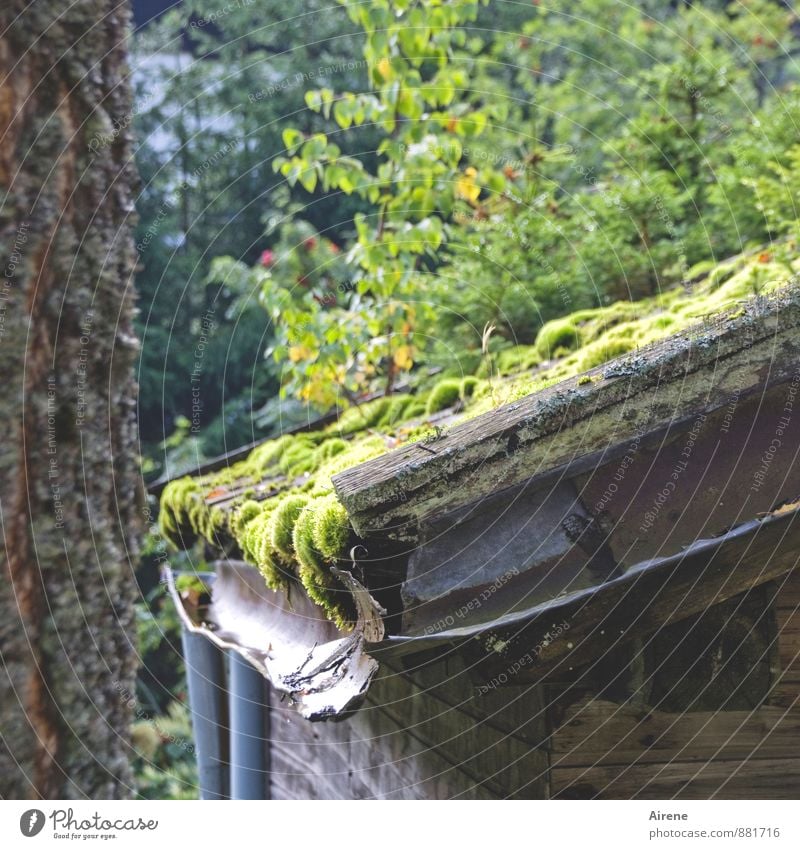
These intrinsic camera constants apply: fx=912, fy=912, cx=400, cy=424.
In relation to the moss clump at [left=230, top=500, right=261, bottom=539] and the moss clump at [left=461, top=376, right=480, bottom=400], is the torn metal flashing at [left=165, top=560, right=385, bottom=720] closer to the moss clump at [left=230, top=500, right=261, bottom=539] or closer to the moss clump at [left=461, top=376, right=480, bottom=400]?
the moss clump at [left=230, top=500, right=261, bottom=539]

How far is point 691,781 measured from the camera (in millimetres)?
2570

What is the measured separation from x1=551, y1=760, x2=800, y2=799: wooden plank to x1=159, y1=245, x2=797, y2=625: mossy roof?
0.82 metres

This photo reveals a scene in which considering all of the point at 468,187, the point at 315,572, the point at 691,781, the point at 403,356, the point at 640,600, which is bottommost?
the point at 691,781

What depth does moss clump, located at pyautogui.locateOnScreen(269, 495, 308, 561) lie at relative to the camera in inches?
105

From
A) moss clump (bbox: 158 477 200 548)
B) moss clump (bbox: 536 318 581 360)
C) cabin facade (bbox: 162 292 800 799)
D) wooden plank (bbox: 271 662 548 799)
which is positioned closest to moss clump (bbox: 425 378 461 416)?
moss clump (bbox: 536 318 581 360)

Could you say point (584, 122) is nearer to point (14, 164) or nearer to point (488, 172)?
point (488, 172)

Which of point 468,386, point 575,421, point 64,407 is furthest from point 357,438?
point 64,407

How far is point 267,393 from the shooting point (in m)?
13.8

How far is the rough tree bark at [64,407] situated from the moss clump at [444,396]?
1.94 m

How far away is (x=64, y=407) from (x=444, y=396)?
2196 millimetres

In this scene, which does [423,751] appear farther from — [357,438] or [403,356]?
[403,356]

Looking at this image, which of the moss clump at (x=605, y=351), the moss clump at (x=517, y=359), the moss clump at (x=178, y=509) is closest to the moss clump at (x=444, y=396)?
the moss clump at (x=517, y=359)

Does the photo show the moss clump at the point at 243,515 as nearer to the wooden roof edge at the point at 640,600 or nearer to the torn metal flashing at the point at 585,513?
the torn metal flashing at the point at 585,513
